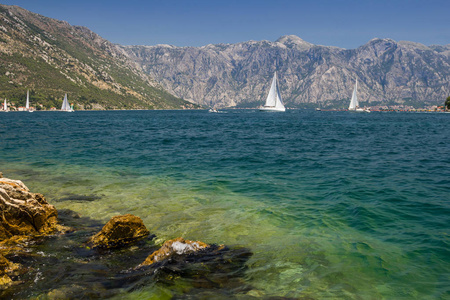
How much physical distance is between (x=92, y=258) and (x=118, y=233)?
1380 mm

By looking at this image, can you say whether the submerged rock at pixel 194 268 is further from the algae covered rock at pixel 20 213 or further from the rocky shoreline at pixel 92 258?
the algae covered rock at pixel 20 213

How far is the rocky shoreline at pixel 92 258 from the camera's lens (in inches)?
287

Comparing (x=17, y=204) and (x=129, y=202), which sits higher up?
(x=17, y=204)

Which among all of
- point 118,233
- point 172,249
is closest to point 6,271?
point 118,233

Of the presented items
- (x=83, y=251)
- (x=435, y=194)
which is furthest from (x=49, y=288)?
(x=435, y=194)

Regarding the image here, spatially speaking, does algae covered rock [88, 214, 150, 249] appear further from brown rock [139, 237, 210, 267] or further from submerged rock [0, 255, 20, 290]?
submerged rock [0, 255, 20, 290]

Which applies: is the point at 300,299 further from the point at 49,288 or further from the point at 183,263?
the point at 49,288

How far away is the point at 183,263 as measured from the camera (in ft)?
27.9

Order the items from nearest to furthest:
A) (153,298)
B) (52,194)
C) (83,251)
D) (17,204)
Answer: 1. (153,298)
2. (83,251)
3. (17,204)
4. (52,194)

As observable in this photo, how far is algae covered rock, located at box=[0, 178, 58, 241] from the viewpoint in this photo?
10.5 m

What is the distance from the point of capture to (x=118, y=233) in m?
10.3

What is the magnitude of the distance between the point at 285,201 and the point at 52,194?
14021 mm

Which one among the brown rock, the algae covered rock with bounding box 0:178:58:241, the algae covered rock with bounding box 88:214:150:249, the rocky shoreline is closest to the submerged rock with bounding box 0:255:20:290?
the rocky shoreline

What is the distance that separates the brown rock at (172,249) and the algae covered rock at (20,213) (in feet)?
17.5
